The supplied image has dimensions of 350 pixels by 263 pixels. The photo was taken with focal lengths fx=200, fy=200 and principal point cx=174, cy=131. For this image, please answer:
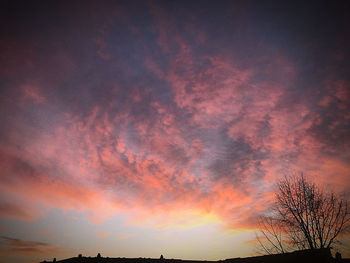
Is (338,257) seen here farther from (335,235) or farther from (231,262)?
(231,262)

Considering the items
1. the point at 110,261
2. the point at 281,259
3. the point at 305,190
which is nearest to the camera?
the point at 281,259

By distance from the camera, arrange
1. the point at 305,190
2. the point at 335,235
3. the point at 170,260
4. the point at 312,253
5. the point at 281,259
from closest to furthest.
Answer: the point at 312,253, the point at 281,259, the point at 335,235, the point at 305,190, the point at 170,260

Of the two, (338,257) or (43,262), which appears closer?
(338,257)

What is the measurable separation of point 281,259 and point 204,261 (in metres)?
21.0

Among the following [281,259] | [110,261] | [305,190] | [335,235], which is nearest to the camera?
[281,259]

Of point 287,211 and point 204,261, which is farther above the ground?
point 287,211

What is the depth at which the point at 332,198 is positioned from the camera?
21344mm

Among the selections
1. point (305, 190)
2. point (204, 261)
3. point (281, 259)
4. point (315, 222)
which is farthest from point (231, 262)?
point (204, 261)

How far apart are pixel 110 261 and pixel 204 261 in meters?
16.2

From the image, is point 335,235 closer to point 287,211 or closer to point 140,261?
point 287,211

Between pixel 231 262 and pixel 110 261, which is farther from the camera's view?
pixel 110 261

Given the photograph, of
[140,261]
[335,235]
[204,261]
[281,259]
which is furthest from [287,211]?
[140,261]

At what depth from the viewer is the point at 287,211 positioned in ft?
75.2

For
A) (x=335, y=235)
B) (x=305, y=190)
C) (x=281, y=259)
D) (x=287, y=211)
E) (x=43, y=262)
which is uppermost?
(x=305, y=190)
